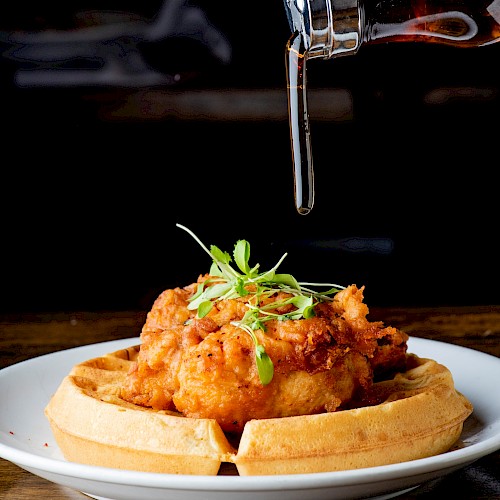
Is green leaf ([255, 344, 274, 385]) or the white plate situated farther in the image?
green leaf ([255, 344, 274, 385])

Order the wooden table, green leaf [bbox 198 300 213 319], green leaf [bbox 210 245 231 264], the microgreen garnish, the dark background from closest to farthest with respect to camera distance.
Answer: the microgreen garnish < green leaf [bbox 198 300 213 319] < green leaf [bbox 210 245 231 264] < the wooden table < the dark background

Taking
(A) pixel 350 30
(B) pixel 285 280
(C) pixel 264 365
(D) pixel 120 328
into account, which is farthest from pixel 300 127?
(D) pixel 120 328

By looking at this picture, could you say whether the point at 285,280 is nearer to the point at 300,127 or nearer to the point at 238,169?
the point at 300,127

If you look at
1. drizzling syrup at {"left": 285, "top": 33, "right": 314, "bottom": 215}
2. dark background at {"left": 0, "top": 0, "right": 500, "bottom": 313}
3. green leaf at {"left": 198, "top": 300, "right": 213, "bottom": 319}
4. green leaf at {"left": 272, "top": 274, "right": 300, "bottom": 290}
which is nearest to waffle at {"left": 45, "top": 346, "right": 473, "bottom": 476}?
green leaf at {"left": 198, "top": 300, "right": 213, "bottom": 319}

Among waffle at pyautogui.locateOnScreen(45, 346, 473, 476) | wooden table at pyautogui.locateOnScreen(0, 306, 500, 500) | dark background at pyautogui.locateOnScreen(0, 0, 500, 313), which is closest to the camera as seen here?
waffle at pyautogui.locateOnScreen(45, 346, 473, 476)

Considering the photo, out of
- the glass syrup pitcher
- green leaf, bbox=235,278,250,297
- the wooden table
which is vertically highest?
the glass syrup pitcher

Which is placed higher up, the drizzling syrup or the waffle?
the drizzling syrup

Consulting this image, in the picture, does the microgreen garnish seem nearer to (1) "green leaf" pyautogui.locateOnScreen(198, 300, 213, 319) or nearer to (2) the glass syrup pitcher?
(1) "green leaf" pyautogui.locateOnScreen(198, 300, 213, 319)
